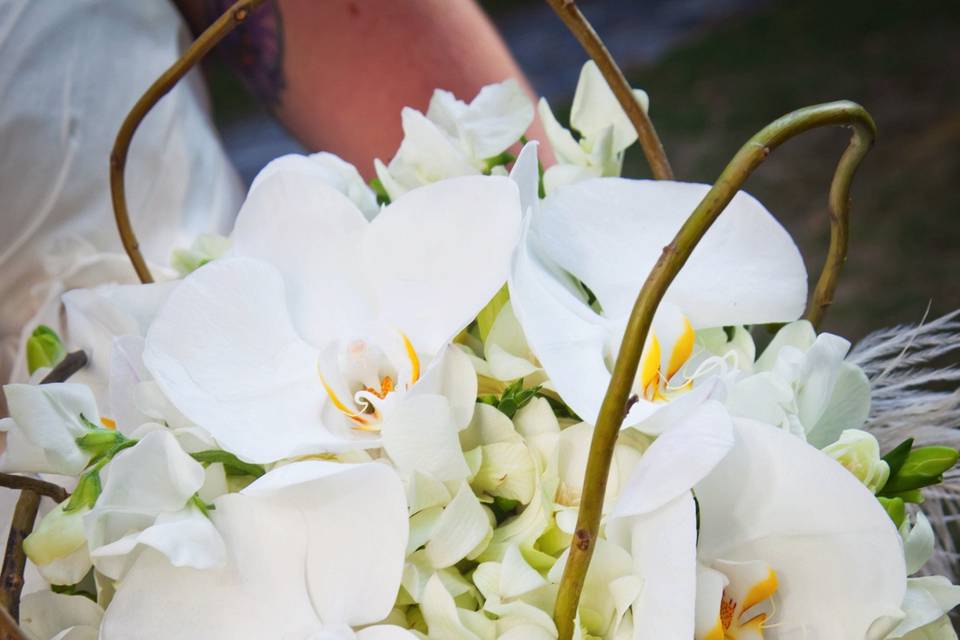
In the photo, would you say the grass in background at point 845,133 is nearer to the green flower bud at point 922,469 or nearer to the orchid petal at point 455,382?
the green flower bud at point 922,469

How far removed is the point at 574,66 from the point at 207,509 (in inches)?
111

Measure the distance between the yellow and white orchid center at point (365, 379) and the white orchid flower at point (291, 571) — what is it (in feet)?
0.14

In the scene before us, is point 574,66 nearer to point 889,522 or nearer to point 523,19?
point 523,19

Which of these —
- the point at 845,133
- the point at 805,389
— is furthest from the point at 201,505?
the point at 845,133

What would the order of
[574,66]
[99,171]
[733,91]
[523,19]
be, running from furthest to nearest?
[523,19] → [574,66] → [733,91] → [99,171]

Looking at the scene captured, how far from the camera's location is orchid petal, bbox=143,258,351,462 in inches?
14.6

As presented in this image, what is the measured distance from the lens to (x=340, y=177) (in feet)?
1.55

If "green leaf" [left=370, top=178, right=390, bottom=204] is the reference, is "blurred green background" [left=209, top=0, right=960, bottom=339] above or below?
below

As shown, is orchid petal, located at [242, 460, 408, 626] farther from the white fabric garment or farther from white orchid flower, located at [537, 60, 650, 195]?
the white fabric garment

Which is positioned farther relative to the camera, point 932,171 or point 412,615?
point 932,171

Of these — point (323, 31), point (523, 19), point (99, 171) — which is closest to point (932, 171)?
point (523, 19)

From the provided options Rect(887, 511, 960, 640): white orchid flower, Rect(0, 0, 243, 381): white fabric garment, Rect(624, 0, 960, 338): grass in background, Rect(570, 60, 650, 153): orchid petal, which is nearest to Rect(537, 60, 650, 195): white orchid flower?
Rect(570, 60, 650, 153): orchid petal

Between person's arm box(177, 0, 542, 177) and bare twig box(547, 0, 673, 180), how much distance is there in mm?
310

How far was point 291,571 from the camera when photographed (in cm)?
36
